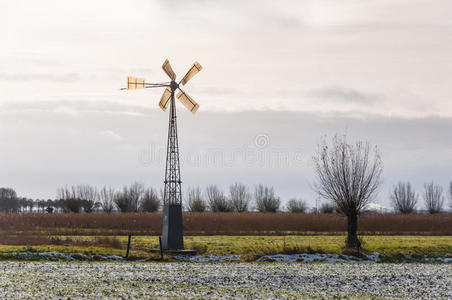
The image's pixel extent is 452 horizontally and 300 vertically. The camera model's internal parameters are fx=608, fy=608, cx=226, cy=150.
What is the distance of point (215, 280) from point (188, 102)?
1919cm

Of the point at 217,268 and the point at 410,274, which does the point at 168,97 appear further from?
the point at 410,274

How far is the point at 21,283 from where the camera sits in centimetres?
2248

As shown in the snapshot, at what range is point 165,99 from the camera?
40.7 metres

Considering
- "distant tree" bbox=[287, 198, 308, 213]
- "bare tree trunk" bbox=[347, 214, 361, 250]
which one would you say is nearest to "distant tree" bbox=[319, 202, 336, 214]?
"distant tree" bbox=[287, 198, 308, 213]

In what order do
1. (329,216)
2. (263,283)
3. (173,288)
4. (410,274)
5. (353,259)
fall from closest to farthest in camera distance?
(173,288), (263,283), (410,274), (353,259), (329,216)

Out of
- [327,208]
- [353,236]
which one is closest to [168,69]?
[353,236]

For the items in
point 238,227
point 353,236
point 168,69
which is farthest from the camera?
point 238,227

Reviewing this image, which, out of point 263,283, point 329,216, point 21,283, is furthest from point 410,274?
point 329,216

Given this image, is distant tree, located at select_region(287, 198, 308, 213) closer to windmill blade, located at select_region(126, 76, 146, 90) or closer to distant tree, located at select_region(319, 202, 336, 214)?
distant tree, located at select_region(319, 202, 336, 214)

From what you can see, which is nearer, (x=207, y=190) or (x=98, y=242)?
(x=98, y=242)

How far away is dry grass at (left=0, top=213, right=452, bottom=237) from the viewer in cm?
5922

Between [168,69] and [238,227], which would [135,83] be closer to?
[168,69]

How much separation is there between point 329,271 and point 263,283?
20.8 feet

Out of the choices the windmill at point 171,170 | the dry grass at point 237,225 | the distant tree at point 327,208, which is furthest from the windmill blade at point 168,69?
the distant tree at point 327,208
